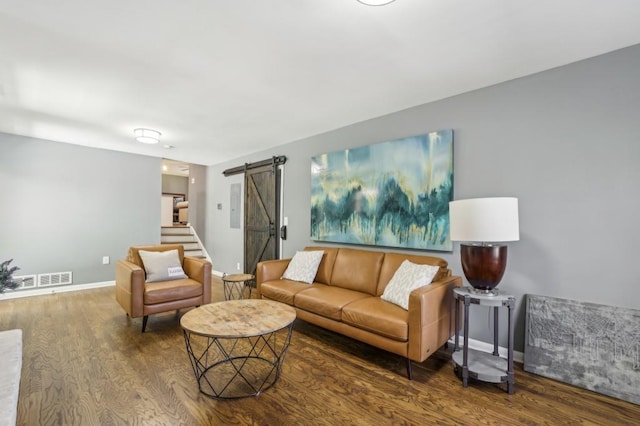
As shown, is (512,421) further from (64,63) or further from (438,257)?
(64,63)

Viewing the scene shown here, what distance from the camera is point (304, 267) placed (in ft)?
11.8

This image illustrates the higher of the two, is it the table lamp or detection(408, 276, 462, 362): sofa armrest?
the table lamp

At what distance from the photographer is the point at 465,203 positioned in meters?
2.21

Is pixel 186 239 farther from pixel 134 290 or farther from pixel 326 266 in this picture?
pixel 326 266

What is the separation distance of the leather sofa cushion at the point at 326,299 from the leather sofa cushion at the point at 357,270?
0.10 m

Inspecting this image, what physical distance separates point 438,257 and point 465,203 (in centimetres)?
92

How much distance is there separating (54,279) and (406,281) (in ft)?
17.9

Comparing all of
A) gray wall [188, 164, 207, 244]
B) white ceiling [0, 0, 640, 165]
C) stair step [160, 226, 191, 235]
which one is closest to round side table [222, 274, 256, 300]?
white ceiling [0, 0, 640, 165]

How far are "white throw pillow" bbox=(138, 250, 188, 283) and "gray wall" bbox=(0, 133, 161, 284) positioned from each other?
2.27 metres

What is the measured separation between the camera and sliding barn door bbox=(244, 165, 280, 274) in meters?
4.80

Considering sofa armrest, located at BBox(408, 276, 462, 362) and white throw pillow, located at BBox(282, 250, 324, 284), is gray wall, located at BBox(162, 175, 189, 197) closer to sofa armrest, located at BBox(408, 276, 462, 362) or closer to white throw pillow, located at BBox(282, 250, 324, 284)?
white throw pillow, located at BBox(282, 250, 324, 284)

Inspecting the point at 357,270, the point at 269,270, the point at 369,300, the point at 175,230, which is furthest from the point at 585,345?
the point at 175,230

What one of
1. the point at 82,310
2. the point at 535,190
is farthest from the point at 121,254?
the point at 535,190

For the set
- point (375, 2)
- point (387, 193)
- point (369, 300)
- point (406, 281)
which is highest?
point (375, 2)
